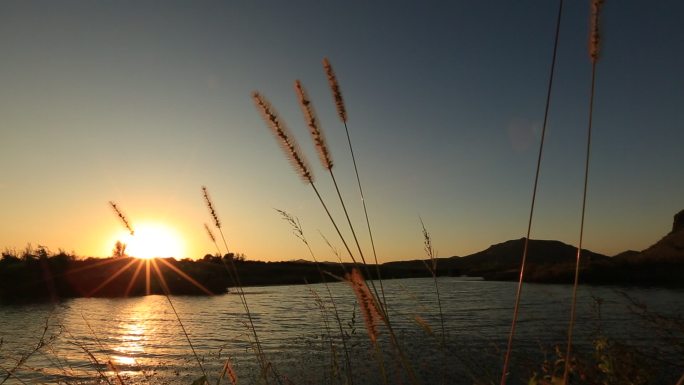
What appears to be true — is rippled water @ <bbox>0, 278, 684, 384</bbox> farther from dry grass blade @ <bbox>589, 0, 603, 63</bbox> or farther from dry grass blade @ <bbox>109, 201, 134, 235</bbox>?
dry grass blade @ <bbox>589, 0, 603, 63</bbox>

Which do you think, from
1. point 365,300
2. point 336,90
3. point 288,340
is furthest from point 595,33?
point 288,340

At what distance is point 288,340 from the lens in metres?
13.8

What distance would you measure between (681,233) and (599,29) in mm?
51196

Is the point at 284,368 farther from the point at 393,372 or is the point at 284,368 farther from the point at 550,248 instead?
the point at 550,248

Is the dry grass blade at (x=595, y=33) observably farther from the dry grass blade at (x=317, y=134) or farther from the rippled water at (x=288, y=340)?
the rippled water at (x=288, y=340)

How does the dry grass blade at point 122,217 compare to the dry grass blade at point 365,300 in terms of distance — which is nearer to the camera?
the dry grass blade at point 365,300

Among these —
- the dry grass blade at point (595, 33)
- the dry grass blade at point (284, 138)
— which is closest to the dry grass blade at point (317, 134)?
the dry grass blade at point (284, 138)

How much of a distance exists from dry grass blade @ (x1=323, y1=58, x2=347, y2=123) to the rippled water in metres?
3.23

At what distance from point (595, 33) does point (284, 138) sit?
1.11m

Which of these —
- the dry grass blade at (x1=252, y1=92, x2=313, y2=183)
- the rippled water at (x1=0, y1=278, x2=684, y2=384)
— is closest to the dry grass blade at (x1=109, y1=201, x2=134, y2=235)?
the dry grass blade at (x1=252, y1=92, x2=313, y2=183)

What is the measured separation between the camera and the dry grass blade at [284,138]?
182 cm

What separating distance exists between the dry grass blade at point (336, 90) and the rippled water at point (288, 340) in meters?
3.23

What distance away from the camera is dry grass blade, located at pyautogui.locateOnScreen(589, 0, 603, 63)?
1.41 m

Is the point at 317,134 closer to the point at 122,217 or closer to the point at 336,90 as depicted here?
the point at 336,90
